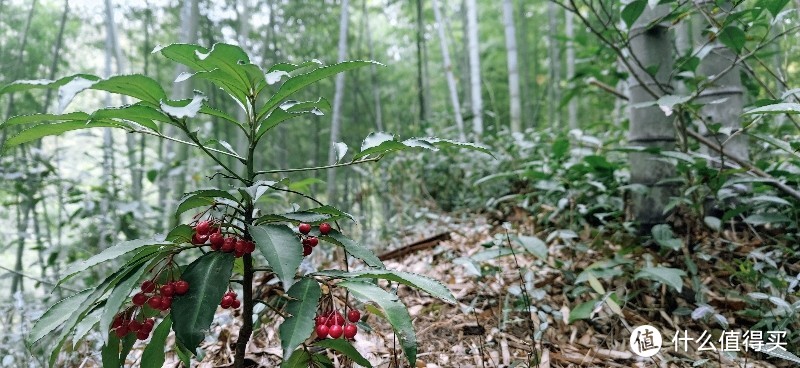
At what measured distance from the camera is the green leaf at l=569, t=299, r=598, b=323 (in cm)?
126

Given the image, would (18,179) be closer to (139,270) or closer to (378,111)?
(139,270)

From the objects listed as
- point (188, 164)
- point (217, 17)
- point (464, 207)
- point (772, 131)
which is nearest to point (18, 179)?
point (188, 164)

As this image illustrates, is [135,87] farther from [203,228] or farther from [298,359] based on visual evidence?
[298,359]

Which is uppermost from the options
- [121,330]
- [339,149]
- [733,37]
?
[733,37]

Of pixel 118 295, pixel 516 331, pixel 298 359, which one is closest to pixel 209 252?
pixel 118 295

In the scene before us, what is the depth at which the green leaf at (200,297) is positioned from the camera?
24.2 inches

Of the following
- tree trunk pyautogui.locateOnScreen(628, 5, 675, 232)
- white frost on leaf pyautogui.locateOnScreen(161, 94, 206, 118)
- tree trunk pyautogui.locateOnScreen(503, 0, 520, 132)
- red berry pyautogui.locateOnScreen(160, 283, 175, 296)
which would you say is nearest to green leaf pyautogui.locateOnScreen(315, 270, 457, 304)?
red berry pyautogui.locateOnScreen(160, 283, 175, 296)

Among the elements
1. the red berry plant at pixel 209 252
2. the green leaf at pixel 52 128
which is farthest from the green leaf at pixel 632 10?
the green leaf at pixel 52 128

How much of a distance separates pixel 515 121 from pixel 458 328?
11.0 ft

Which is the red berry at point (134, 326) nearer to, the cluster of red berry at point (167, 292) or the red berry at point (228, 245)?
the cluster of red berry at point (167, 292)

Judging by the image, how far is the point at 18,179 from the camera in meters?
2.61

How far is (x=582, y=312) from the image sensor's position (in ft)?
4.15

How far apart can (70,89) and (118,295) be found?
0.27m

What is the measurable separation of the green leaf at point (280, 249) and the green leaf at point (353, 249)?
108 millimetres
